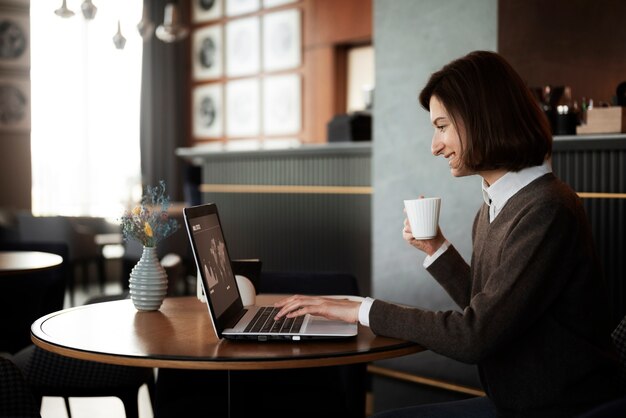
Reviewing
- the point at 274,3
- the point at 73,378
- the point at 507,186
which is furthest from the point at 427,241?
the point at 274,3

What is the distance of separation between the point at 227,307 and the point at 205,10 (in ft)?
27.7

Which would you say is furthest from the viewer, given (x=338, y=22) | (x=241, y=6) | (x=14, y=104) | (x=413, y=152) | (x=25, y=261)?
(x=241, y=6)

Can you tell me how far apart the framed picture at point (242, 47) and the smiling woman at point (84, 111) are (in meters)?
1.12

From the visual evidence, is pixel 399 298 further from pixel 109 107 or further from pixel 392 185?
pixel 109 107

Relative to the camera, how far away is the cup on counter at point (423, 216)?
6.23 ft

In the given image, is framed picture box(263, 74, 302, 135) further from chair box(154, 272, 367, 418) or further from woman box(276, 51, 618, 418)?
woman box(276, 51, 618, 418)

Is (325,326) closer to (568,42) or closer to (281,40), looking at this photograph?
(568,42)

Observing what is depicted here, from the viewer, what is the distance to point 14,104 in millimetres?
8430

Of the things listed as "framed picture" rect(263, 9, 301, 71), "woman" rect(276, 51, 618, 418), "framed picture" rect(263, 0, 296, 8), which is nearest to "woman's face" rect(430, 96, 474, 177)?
"woman" rect(276, 51, 618, 418)

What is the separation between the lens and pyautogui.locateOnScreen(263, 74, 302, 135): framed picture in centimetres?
876

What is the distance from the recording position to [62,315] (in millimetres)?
2166

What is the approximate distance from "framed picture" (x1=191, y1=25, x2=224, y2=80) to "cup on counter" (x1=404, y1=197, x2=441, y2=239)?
26.4ft

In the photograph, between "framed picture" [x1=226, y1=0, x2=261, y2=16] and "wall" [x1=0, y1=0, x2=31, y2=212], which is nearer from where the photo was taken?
"wall" [x1=0, y1=0, x2=31, y2=212]

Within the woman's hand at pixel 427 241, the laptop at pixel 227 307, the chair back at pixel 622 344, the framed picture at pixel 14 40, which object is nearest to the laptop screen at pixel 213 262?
the laptop at pixel 227 307
